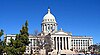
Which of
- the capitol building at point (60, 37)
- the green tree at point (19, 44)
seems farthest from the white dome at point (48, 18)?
the green tree at point (19, 44)

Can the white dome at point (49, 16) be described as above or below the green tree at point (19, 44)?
above

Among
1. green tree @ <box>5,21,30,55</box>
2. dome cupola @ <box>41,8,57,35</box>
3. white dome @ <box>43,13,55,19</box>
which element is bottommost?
green tree @ <box>5,21,30,55</box>

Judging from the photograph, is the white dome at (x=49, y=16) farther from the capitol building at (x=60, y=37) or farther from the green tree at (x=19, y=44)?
the green tree at (x=19, y=44)

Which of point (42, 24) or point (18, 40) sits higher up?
point (42, 24)

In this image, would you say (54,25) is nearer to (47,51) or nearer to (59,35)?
(59,35)

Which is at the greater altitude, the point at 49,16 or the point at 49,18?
the point at 49,16

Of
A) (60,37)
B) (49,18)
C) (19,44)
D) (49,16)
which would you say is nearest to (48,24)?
(49,18)

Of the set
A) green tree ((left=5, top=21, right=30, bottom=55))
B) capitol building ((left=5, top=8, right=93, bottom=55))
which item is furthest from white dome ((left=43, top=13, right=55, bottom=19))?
green tree ((left=5, top=21, right=30, bottom=55))

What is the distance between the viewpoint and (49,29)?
174 metres

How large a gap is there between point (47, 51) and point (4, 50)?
181 ft

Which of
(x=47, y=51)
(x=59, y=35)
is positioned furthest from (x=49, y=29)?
(x=47, y=51)

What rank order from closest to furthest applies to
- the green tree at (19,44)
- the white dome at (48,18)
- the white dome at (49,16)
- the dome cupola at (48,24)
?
1. the green tree at (19,44)
2. the dome cupola at (48,24)
3. the white dome at (48,18)
4. the white dome at (49,16)

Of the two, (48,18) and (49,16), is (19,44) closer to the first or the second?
(48,18)

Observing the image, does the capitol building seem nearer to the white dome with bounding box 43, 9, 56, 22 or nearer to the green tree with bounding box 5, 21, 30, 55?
the white dome with bounding box 43, 9, 56, 22
